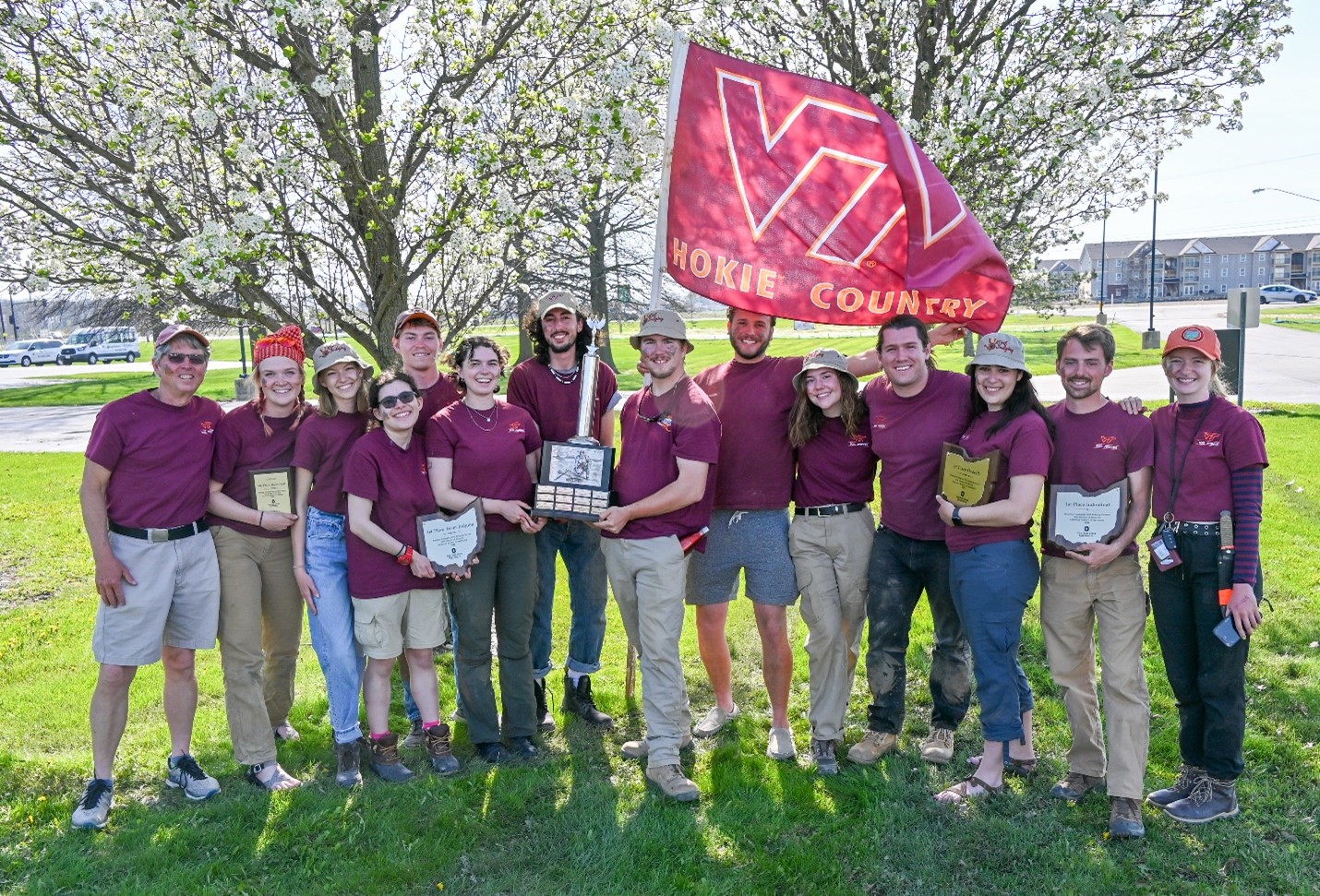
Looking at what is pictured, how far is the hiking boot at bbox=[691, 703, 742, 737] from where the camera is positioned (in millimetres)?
5840

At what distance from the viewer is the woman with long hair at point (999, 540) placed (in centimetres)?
464

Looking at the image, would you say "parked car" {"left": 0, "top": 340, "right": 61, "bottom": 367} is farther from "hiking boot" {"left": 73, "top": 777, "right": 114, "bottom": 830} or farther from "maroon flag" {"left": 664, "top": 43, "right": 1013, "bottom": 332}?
"maroon flag" {"left": 664, "top": 43, "right": 1013, "bottom": 332}

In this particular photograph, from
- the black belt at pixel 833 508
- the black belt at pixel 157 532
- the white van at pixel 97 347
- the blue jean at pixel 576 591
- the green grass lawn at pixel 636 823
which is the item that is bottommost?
the green grass lawn at pixel 636 823

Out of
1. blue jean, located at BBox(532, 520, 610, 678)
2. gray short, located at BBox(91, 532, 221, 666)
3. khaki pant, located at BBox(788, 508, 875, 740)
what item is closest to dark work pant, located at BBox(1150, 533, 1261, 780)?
khaki pant, located at BBox(788, 508, 875, 740)

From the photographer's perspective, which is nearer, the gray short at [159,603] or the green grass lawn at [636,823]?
the green grass lawn at [636,823]

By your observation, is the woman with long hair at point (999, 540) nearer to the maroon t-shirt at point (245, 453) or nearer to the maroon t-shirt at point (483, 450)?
the maroon t-shirt at point (483, 450)

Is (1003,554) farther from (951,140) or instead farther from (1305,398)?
(1305,398)

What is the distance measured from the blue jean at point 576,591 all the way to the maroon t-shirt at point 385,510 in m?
1.05

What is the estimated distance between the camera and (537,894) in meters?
4.14

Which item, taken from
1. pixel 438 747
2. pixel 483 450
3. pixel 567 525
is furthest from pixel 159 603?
pixel 567 525

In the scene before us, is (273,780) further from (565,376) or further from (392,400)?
(565,376)

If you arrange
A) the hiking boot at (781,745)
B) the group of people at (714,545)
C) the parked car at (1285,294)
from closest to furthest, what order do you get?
1. the group of people at (714,545)
2. the hiking boot at (781,745)
3. the parked car at (1285,294)

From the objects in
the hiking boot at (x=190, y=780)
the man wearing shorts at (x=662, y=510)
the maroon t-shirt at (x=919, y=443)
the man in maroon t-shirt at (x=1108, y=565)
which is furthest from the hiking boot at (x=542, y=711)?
the man in maroon t-shirt at (x=1108, y=565)

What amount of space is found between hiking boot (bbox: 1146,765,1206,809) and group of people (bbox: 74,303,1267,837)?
0.05 ft
